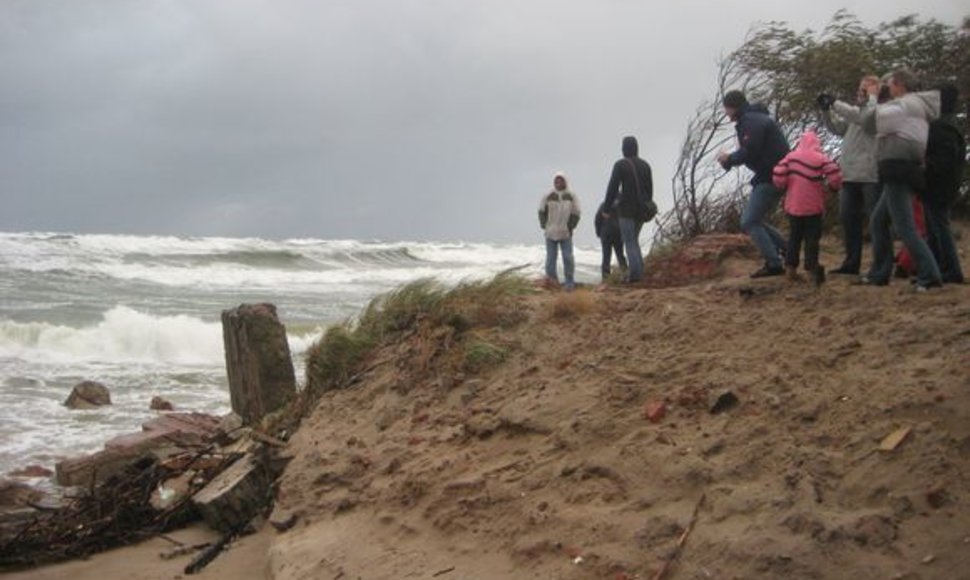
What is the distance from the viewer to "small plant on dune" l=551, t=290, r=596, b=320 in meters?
7.18

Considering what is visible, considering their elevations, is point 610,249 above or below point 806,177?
below

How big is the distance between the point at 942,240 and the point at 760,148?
1.57 meters

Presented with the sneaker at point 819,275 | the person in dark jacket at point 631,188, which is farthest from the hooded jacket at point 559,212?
the sneaker at point 819,275

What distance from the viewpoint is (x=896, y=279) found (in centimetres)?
702

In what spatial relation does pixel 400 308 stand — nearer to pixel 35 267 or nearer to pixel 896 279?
pixel 896 279

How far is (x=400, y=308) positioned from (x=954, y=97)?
15.0ft

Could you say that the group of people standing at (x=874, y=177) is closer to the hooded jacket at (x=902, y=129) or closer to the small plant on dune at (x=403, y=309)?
the hooded jacket at (x=902, y=129)

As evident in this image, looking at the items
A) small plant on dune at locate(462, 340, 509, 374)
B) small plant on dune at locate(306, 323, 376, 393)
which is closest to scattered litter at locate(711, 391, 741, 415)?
small plant on dune at locate(462, 340, 509, 374)

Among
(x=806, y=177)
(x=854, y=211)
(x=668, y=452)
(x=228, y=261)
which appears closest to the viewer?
(x=668, y=452)

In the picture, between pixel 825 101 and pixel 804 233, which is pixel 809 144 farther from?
pixel 804 233

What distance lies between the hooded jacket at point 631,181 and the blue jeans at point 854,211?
307 centimetres

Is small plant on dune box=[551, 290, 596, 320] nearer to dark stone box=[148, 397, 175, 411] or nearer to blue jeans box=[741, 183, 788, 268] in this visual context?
blue jeans box=[741, 183, 788, 268]

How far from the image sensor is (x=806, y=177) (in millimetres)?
7059

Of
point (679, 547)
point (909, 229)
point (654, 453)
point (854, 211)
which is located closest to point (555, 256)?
point (854, 211)
